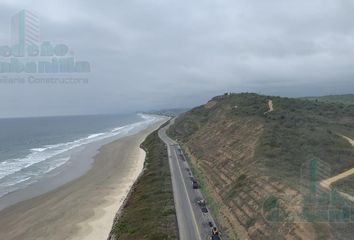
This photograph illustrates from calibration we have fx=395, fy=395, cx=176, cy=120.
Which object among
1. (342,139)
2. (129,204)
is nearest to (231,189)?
(129,204)

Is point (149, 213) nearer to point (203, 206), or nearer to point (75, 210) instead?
point (203, 206)

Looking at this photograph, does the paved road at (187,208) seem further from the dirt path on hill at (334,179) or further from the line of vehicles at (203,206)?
the dirt path on hill at (334,179)

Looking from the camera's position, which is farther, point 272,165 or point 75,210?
point 75,210

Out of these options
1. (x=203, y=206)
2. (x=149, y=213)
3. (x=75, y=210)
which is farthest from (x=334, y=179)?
(x=75, y=210)

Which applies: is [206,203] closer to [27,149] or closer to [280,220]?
[280,220]

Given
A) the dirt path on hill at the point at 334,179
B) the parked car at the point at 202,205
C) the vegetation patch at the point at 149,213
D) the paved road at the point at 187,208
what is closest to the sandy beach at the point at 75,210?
the vegetation patch at the point at 149,213
